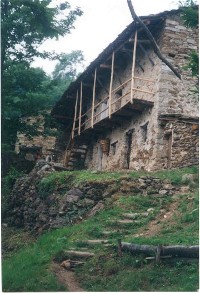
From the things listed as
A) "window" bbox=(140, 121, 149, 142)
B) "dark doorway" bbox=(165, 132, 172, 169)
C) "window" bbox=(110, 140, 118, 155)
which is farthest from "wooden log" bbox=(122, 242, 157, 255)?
"window" bbox=(110, 140, 118, 155)

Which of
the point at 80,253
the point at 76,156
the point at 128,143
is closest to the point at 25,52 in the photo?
the point at 80,253

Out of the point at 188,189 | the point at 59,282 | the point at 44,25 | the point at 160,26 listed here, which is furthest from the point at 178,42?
the point at 59,282

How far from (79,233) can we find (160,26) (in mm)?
11161

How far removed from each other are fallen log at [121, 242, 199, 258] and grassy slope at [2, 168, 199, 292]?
174 millimetres

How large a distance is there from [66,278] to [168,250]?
7.13 ft

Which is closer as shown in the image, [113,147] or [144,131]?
[144,131]

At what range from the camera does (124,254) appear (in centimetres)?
903

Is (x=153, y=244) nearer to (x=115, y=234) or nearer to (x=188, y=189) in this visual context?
(x=115, y=234)

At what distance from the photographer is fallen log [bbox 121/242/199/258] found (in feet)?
25.4

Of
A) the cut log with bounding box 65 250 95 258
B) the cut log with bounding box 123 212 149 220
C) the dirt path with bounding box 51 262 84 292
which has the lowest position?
the dirt path with bounding box 51 262 84 292

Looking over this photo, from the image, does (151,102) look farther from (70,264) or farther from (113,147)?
(70,264)

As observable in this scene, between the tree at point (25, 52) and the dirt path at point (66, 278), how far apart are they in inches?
156

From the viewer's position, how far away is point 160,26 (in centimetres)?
A: 1845

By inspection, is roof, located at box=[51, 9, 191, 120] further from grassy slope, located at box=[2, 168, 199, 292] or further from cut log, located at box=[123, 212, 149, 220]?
cut log, located at box=[123, 212, 149, 220]
